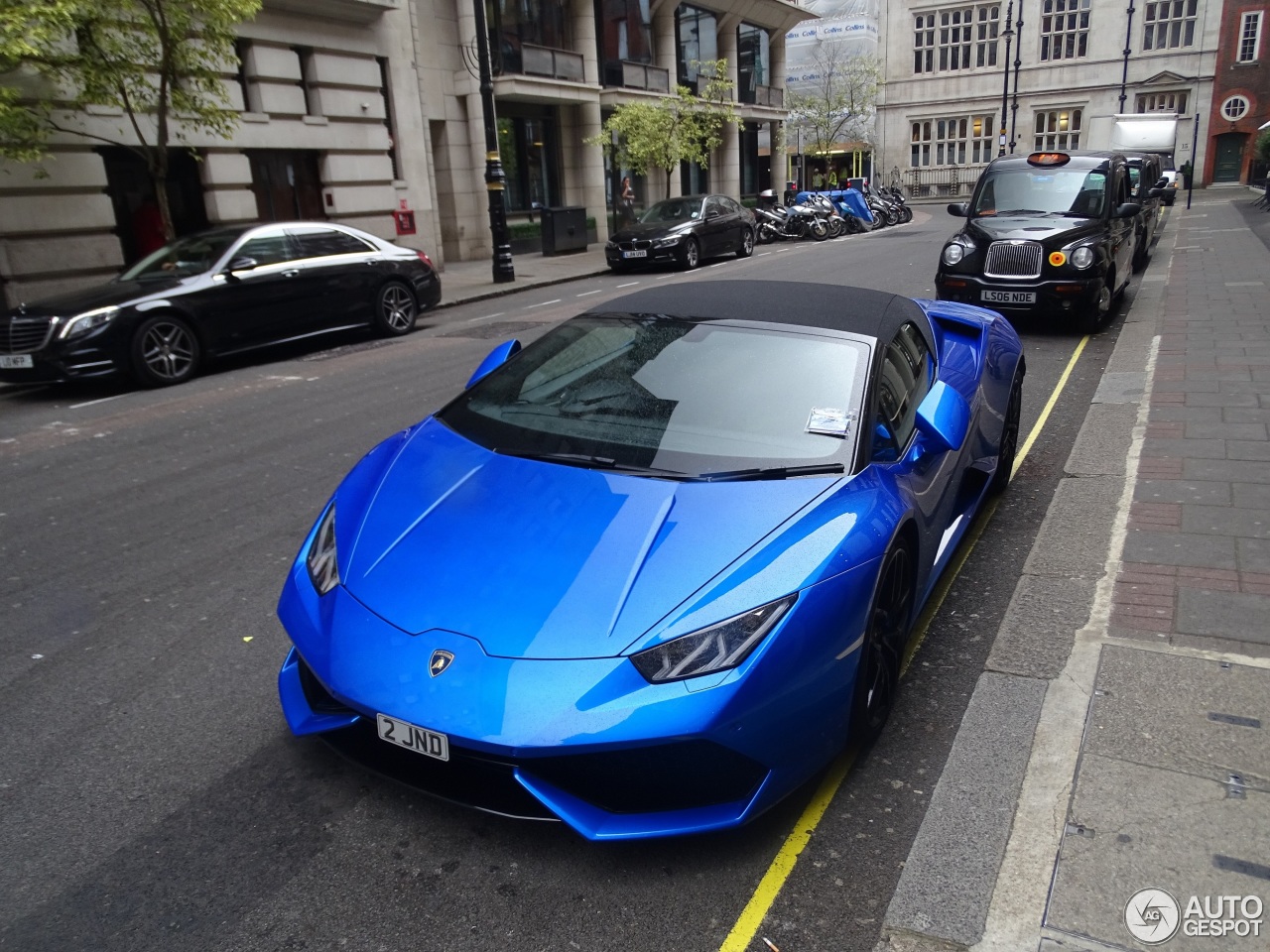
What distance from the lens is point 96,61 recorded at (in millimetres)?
12273

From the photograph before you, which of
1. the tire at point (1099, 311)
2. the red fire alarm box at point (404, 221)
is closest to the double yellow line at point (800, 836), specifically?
the tire at point (1099, 311)

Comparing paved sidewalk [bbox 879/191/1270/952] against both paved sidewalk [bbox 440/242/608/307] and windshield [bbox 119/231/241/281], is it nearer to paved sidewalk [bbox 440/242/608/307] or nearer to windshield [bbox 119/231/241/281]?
windshield [bbox 119/231/241/281]

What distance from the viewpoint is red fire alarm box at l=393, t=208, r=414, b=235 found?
20422 millimetres

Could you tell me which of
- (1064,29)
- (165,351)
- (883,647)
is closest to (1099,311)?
(883,647)

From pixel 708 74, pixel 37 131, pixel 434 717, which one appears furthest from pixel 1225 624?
pixel 708 74

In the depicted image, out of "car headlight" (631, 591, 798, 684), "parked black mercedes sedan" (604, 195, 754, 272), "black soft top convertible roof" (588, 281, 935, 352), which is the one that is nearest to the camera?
"car headlight" (631, 591, 798, 684)

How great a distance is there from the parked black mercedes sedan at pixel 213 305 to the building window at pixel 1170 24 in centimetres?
5244

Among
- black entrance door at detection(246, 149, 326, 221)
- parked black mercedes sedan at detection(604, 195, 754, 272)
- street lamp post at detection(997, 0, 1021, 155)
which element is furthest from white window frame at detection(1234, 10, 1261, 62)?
black entrance door at detection(246, 149, 326, 221)

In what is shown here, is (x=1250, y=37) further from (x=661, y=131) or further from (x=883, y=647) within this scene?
(x=883, y=647)

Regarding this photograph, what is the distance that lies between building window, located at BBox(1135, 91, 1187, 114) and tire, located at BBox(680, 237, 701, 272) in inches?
1623

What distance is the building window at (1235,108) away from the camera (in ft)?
162

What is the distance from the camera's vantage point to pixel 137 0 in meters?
12.4

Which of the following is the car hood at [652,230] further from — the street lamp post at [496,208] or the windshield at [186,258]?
the windshield at [186,258]

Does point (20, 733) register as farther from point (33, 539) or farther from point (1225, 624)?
point (1225, 624)
